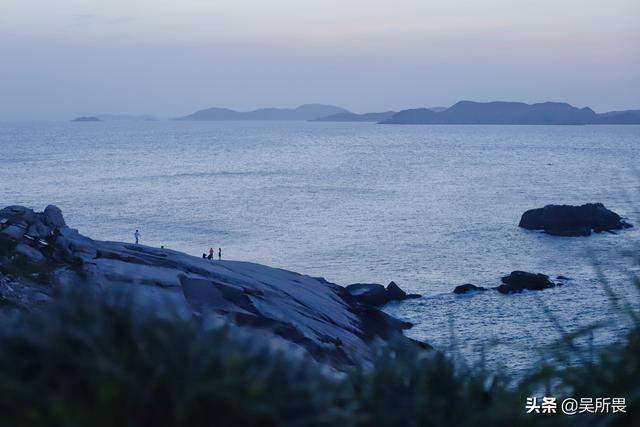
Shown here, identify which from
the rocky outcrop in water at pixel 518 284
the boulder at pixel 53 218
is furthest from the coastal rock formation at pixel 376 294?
the boulder at pixel 53 218

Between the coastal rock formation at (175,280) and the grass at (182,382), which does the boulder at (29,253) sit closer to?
the coastal rock formation at (175,280)

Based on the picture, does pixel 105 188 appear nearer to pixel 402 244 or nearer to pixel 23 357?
pixel 402 244

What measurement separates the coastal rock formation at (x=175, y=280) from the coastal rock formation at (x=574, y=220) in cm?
3102

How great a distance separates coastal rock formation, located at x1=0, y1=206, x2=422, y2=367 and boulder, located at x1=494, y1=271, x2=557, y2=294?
12.1 metres

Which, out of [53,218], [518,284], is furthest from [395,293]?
[53,218]

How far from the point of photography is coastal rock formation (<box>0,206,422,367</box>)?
15.8 m

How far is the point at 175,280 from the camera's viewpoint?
64.2 ft

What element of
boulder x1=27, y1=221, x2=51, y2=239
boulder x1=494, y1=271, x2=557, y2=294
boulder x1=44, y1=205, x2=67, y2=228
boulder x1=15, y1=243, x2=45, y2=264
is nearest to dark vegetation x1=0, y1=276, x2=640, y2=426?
boulder x1=15, y1=243, x2=45, y2=264

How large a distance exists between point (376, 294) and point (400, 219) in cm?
2830

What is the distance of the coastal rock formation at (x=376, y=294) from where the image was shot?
35906mm

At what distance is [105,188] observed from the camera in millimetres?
84375

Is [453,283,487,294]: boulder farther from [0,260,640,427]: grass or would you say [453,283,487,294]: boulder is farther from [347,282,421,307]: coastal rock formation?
[0,260,640,427]: grass

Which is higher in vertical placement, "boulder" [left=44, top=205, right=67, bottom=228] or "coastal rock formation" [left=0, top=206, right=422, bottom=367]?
"boulder" [left=44, top=205, right=67, bottom=228]

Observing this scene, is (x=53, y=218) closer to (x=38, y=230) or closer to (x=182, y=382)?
(x=38, y=230)
